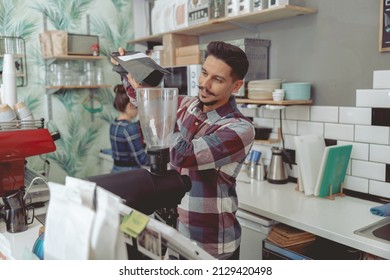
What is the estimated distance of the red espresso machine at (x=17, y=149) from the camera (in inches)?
64.3

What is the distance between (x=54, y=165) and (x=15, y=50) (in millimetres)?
1059

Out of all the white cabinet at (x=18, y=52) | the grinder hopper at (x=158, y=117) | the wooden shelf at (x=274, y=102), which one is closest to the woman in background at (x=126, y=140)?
the wooden shelf at (x=274, y=102)

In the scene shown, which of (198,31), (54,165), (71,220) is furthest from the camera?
(54,165)

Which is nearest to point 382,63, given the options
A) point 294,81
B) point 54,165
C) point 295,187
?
point 294,81

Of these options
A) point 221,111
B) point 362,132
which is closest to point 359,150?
point 362,132

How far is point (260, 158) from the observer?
2697 millimetres

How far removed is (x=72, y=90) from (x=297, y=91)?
218 centimetres

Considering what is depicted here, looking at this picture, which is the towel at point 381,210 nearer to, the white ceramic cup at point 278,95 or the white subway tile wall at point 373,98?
the white subway tile wall at point 373,98

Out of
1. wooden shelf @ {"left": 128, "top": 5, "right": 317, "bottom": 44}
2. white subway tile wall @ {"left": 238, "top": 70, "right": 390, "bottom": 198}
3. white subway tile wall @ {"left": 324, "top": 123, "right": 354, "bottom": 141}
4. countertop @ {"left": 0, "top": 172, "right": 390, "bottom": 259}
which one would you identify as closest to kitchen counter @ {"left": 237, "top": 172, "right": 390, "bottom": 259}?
countertop @ {"left": 0, "top": 172, "right": 390, "bottom": 259}

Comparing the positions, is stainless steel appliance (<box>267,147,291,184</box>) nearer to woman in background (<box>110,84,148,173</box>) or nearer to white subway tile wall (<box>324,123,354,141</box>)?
white subway tile wall (<box>324,123,354,141</box>)

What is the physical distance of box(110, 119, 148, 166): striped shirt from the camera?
2885 millimetres

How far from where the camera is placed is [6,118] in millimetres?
1696

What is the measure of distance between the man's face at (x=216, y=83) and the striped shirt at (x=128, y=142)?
139cm

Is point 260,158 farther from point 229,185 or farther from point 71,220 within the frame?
point 71,220
